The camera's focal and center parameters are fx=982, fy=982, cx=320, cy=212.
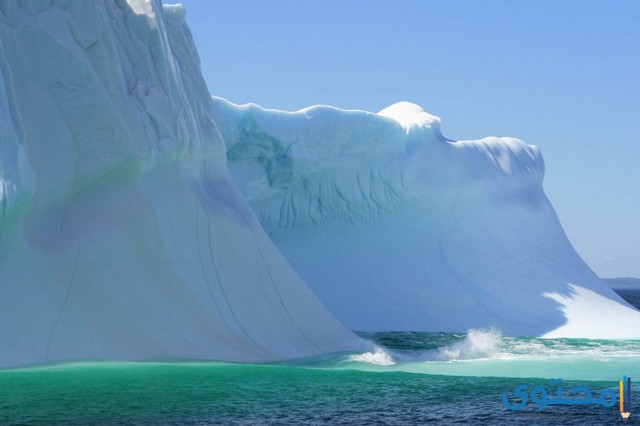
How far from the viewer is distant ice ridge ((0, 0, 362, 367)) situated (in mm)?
11078

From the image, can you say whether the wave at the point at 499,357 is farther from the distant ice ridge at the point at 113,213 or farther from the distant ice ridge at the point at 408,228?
the distant ice ridge at the point at 113,213

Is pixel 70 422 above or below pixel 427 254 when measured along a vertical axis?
below

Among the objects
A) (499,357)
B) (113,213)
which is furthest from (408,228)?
(113,213)

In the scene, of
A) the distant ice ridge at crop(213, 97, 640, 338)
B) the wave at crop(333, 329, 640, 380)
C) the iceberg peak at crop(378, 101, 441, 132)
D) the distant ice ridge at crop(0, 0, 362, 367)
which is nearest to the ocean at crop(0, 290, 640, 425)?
the wave at crop(333, 329, 640, 380)

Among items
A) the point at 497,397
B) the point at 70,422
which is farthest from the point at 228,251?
the point at 70,422

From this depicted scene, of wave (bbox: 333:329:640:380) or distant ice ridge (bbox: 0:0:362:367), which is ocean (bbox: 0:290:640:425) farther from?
distant ice ridge (bbox: 0:0:362:367)

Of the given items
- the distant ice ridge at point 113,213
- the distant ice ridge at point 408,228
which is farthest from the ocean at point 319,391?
the distant ice ridge at point 408,228

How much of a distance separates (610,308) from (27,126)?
12.9 metres

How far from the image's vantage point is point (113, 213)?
40.9 feet

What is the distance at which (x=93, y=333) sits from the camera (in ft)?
37.4

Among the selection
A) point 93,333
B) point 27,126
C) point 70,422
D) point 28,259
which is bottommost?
point 70,422

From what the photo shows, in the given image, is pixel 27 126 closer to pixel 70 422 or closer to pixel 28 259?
pixel 28 259

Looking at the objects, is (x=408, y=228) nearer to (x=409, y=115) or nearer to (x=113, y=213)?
(x=409, y=115)

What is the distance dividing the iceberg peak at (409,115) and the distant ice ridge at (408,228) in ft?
0.14
